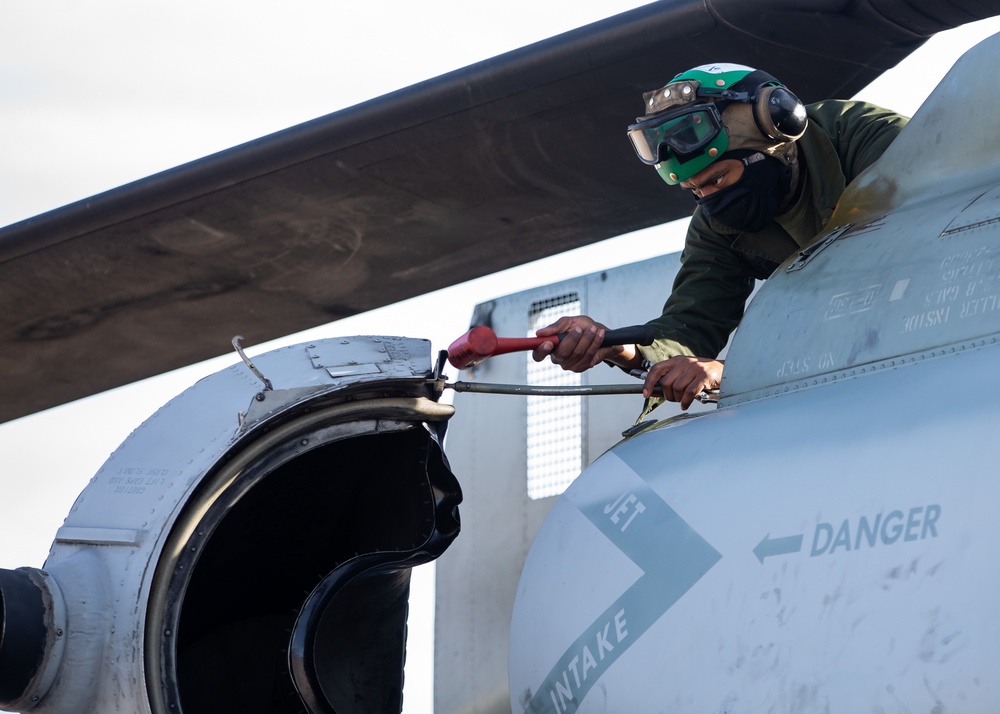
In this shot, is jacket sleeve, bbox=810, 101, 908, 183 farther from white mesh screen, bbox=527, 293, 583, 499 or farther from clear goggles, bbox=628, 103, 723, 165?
white mesh screen, bbox=527, 293, 583, 499

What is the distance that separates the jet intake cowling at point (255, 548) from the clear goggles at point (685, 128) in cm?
73

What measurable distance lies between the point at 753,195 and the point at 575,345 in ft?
1.76

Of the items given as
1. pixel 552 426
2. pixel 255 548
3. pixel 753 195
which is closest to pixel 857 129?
pixel 753 195

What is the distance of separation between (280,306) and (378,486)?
3.11 feet

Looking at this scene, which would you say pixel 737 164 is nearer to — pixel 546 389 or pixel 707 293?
pixel 707 293

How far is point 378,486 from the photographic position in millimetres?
3354

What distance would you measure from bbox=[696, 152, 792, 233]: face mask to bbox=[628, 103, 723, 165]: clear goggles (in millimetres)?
155

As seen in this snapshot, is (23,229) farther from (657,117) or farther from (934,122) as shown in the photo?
(934,122)

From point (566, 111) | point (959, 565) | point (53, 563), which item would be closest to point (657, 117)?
point (566, 111)

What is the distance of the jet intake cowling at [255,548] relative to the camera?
105 inches

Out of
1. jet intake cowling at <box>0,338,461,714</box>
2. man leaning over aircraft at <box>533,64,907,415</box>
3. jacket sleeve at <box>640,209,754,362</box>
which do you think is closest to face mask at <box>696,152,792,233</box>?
man leaning over aircraft at <box>533,64,907,415</box>

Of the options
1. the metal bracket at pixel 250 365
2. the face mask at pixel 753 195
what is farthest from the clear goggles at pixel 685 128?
the metal bracket at pixel 250 365

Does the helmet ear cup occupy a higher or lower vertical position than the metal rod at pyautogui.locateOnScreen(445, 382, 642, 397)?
higher

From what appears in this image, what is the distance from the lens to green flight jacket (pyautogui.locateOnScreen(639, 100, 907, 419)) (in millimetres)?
3027
